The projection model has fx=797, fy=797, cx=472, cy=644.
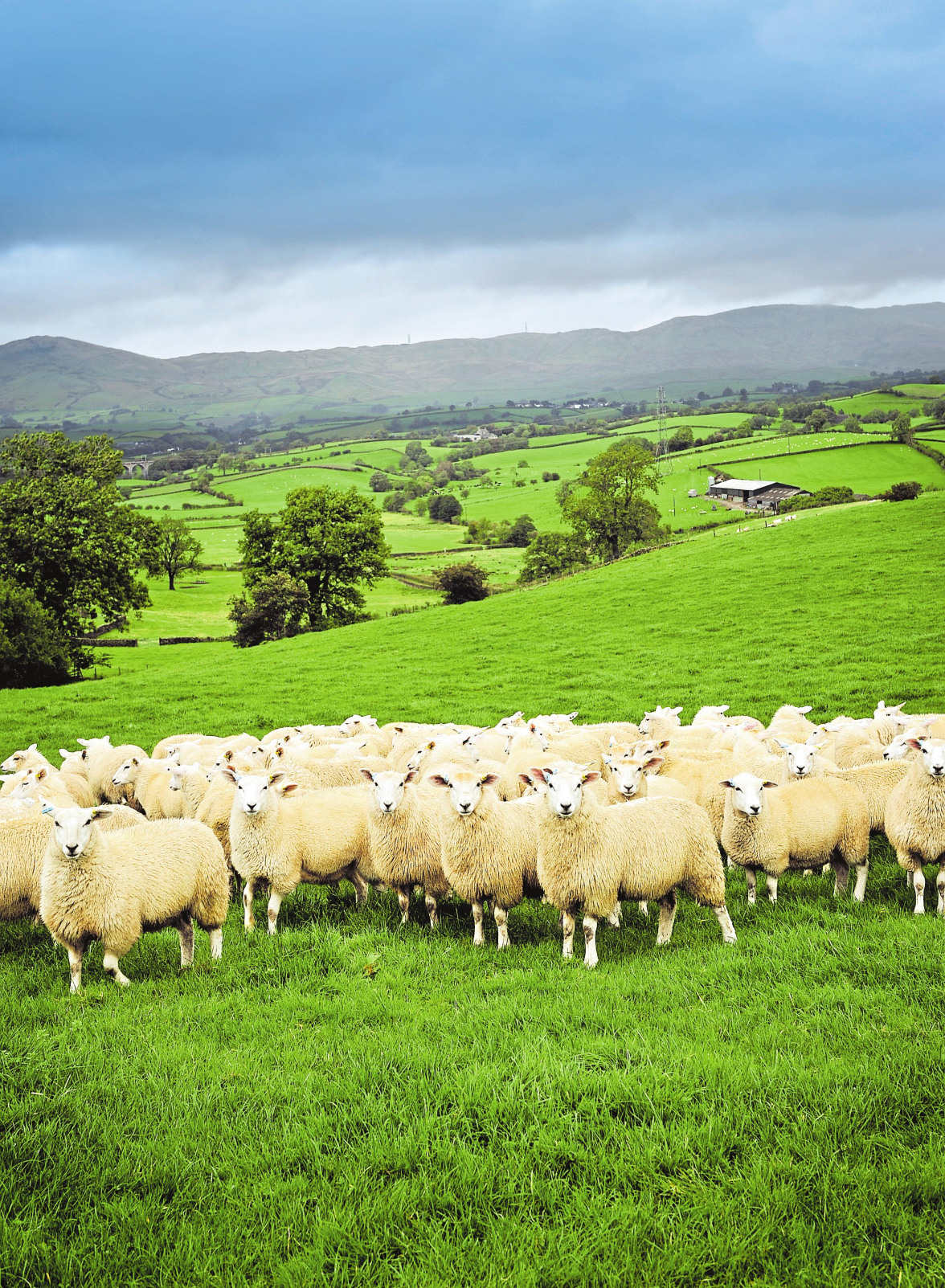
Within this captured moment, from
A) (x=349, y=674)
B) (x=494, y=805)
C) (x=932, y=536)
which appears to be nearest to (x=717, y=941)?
(x=494, y=805)

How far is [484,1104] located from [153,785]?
9022 mm

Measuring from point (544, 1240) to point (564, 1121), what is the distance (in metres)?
0.77

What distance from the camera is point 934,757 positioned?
8.17 m

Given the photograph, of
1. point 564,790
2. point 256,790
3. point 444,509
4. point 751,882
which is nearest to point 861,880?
point 751,882

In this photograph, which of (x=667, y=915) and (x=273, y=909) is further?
(x=273, y=909)

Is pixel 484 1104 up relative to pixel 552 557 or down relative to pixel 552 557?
up

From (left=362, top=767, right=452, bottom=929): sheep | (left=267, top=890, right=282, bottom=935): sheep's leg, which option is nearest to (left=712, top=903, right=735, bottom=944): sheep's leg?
(left=362, top=767, right=452, bottom=929): sheep

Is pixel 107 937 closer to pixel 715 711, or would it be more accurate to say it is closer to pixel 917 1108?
pixel 917 1108

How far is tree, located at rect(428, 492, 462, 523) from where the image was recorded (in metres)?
114

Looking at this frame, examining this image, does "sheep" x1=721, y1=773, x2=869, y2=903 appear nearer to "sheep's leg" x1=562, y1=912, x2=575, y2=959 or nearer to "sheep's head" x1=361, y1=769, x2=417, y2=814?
"sheep's leg" x1=562, y1=912, x2=575, y2=959

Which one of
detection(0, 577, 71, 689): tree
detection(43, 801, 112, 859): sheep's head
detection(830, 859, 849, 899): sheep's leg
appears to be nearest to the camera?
detection(43, 801, 112, 859): sheep's head

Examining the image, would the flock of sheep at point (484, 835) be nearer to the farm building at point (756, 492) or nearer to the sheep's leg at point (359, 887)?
the sheep's leg at point (359, 887)

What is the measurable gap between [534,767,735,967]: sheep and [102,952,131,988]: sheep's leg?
3879 mm

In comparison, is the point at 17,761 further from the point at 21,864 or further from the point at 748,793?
the point at 748,793
